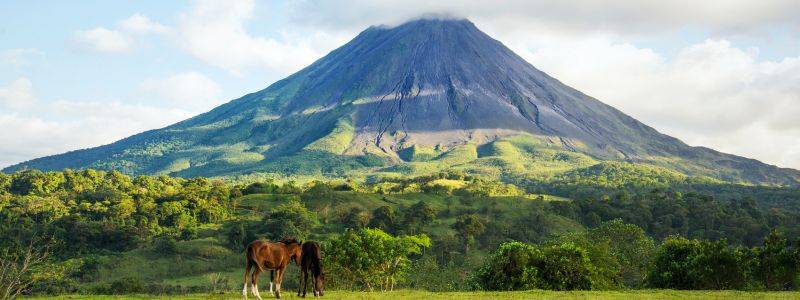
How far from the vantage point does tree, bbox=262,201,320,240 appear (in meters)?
95.7

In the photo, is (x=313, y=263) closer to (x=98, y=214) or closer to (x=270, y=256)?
(x=270, y=256)

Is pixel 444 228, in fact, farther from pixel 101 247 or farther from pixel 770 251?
pixel 770 251

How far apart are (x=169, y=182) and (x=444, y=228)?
6380cm

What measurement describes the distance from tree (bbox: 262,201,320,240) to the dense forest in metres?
0.29

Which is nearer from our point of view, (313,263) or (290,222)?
(313,263)

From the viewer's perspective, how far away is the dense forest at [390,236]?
131 feet

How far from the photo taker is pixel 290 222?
9688cm

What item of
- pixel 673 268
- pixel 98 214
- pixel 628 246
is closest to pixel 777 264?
pixel 673 268

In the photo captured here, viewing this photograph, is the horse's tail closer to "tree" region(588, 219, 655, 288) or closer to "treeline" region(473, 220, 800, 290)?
"treeline" region(473, 220, 800, 290)

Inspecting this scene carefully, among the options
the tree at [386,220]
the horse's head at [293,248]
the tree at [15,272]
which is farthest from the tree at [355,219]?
the horse's head at [293,248]

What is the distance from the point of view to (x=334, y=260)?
1594 inches

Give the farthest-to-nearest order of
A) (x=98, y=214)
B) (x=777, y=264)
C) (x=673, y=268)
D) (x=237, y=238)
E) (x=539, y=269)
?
(x=98, y=214) → (x=237, y=238) → (x=673, y=268) → (x=777, y=264) → (x=539, y=269)

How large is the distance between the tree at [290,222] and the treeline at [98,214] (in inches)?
409

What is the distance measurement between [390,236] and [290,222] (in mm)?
54997
